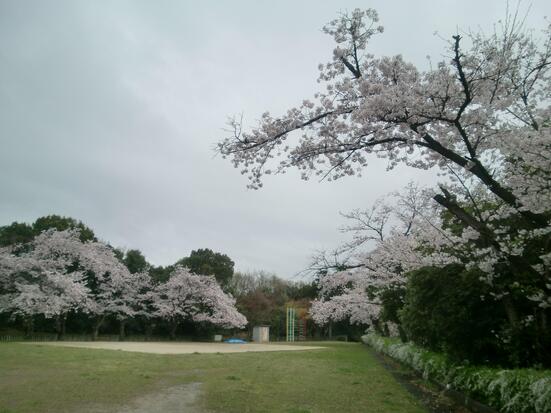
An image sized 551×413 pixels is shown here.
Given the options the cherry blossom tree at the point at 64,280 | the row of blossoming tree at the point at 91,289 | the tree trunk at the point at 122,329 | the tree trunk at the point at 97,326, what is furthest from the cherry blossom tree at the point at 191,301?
the tree trunk at the point at 97,326

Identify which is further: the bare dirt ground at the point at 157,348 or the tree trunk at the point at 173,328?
the tree trunk at the point at 173,328

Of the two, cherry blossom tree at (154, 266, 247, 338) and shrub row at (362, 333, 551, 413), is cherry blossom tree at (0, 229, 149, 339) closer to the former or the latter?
cherry blossom tree at (154, 266, 247, 338)

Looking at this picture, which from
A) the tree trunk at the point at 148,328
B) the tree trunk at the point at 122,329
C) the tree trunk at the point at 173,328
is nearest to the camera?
the tree trunk at the point at 122,329

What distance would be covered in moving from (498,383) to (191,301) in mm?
34596

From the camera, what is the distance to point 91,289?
34250mm

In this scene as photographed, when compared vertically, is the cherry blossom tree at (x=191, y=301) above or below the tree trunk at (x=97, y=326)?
above

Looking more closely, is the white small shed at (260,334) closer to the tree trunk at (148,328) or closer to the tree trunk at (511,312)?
the tree trunk at (148,328)

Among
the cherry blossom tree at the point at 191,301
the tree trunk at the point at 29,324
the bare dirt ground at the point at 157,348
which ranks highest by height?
the cherry blossom tree at the point at 191,301

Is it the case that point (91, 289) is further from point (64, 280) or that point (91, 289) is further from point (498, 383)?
point (498, 383)

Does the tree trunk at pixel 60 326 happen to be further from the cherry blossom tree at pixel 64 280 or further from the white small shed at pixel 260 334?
the white small shed at pixel 260 334

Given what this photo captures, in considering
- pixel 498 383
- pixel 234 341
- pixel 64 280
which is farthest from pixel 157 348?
pixel 498 383

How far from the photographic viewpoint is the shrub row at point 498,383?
207 inches

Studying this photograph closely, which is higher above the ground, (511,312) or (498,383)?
(511,312)

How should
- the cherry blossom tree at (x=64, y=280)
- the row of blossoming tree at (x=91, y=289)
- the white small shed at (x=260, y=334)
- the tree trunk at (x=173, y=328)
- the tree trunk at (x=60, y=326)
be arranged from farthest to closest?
the white small shed at (x=260, y=334) → the tree trunk at (x=173, y=328) → the tree trunk at (x=60, y=326) → the row of blossoming tree at (x=91, y=289) → the cherry blossom tree at (x=64, y=280)
